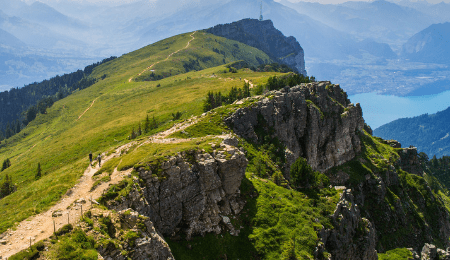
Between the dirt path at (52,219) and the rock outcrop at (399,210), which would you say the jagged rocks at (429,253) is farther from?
the dirt path at (52,219)

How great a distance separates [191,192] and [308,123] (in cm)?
5482

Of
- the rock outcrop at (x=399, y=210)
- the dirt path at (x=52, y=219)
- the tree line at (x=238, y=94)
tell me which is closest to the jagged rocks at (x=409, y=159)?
the rock outcrop at (x=399, y=210)

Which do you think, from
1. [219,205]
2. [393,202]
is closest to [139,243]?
[219,205]

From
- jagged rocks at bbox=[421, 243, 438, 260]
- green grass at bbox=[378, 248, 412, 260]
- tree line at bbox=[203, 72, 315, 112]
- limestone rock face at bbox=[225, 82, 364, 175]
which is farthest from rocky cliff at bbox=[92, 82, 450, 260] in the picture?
tree line at bbox=[203, 72, 315, 112]

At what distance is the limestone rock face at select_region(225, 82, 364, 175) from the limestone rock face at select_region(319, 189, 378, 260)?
51.8ft

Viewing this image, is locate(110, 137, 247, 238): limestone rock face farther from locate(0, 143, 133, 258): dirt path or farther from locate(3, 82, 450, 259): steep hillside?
locate(0, 143, 133, 258): dirt path

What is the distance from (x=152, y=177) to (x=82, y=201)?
849 cm

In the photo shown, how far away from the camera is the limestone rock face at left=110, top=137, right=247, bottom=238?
34344 millimetres

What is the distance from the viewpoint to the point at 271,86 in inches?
4274

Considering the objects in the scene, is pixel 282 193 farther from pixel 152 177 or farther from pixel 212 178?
pixel 152 177

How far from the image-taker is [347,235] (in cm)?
4766

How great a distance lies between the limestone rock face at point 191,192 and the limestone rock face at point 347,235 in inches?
664

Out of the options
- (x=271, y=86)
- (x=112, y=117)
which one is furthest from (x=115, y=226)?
(x=112, y=117)

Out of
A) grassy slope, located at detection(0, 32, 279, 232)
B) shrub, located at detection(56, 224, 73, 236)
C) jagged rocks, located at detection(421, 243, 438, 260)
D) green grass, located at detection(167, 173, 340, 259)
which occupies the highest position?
grassy slope, located at detection(0, 32, 279, 232)
